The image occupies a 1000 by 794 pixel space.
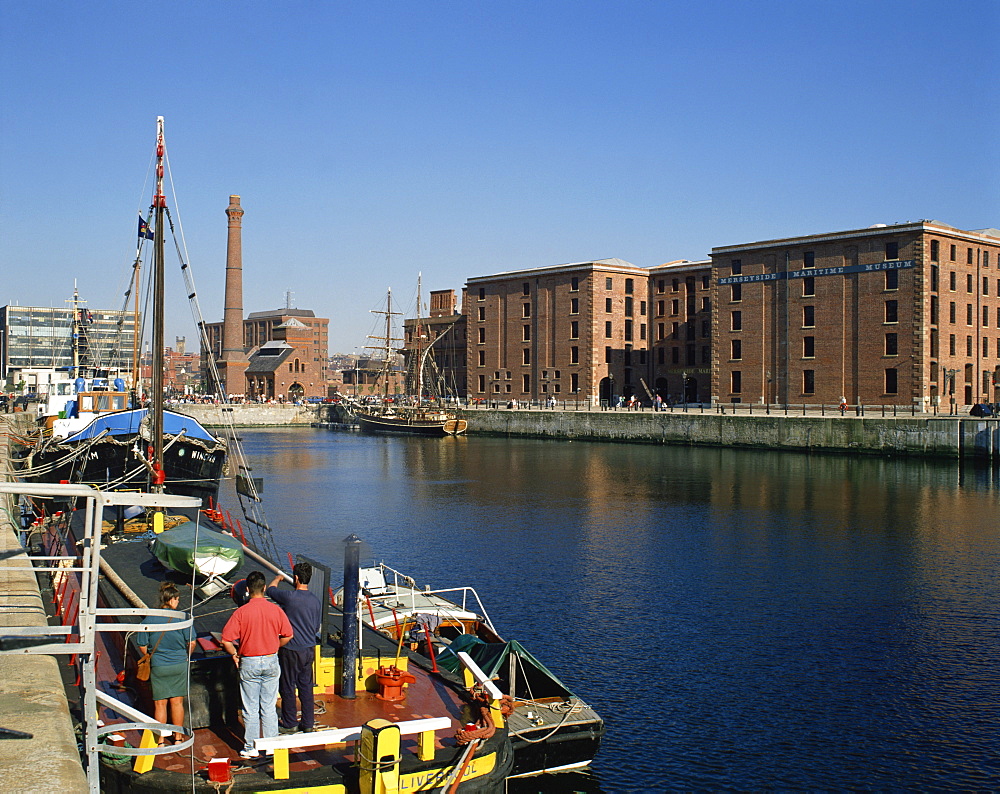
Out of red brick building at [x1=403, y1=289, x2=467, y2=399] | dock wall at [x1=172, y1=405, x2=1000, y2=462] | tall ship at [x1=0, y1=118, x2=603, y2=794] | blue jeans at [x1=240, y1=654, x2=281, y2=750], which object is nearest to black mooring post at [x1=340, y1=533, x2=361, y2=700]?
tall ship at [x1=0, y1=118, x2=603, y2=794]

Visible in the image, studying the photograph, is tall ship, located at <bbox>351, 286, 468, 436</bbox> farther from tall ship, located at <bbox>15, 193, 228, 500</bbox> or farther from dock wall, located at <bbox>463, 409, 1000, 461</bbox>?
tall ship, located at <bbox>15, 193, 228, 500</bbox>

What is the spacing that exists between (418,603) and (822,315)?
6319cm

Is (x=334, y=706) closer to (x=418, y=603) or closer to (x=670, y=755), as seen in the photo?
(x=670, y=755)

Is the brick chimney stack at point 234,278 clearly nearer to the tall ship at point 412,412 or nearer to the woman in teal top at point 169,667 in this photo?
the tall ship at point 412,412

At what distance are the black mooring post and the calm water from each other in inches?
151

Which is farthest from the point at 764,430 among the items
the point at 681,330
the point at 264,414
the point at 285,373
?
the point at 285,373

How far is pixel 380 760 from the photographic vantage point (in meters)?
10.2

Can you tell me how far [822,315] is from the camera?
7631cm

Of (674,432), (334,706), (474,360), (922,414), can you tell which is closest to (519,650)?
(334,706)

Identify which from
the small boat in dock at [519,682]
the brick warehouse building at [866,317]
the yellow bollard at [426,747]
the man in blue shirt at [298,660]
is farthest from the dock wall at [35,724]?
the brick warehouse building at [866,317]

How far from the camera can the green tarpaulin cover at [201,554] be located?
16.0m

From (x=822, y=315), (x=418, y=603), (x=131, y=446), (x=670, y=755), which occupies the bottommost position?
(x=670, y=755)

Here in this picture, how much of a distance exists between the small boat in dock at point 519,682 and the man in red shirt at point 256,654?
111 inches

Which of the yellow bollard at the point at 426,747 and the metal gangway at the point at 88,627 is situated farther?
the yellow bollard at the point at 426,747
